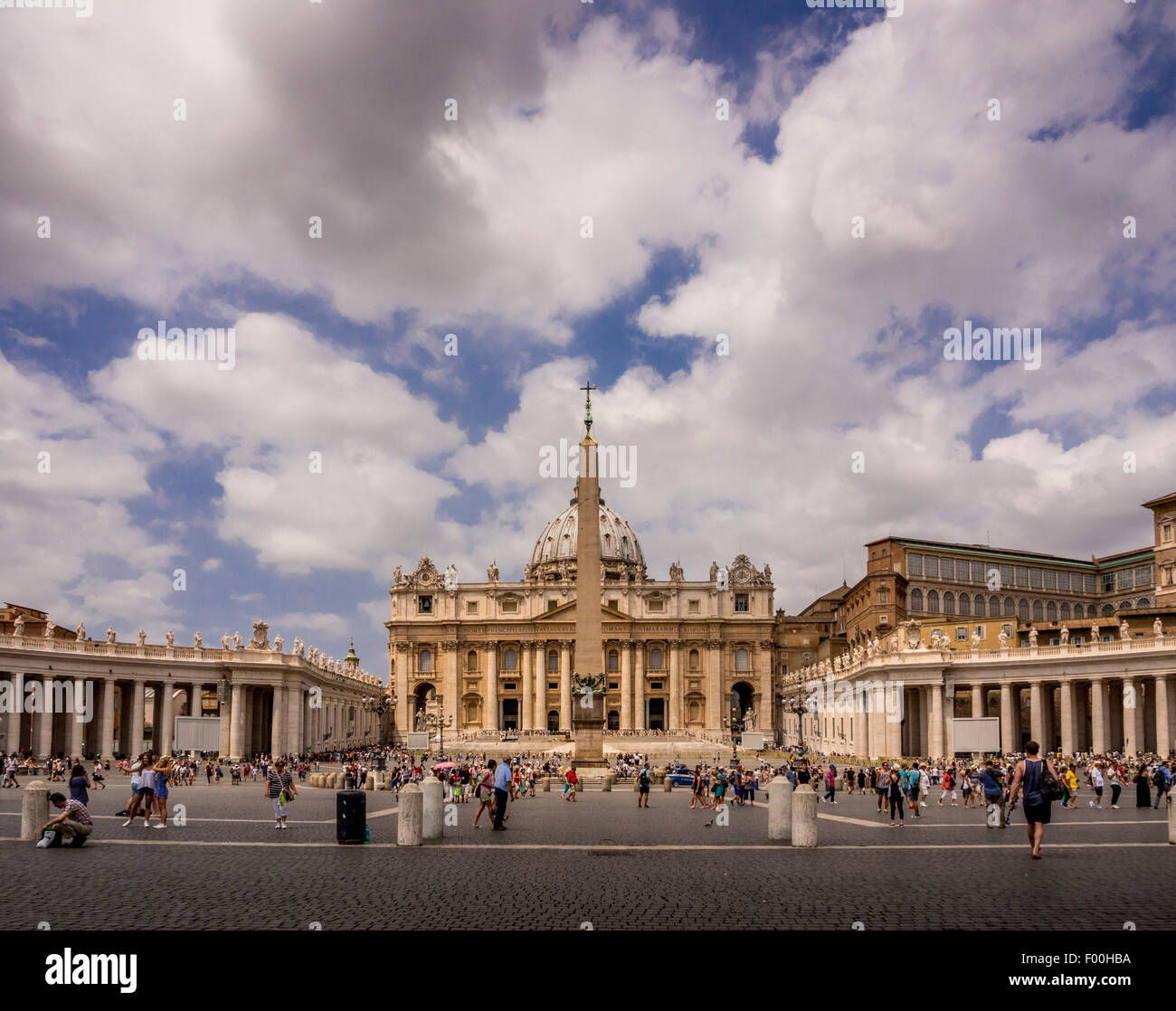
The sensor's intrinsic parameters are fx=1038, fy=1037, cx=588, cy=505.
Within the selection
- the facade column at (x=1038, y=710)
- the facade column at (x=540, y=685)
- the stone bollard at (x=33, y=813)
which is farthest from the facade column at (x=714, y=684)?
the stone bollard at (x=33, y=813)

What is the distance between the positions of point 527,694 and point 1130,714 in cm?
6967

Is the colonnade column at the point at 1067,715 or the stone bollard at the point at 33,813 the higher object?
the stone bollard at the point at 33,813

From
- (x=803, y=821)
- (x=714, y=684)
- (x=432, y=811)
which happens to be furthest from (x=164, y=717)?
(x=714, y=684)

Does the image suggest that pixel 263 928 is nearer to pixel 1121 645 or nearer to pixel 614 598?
pixel 1121 645

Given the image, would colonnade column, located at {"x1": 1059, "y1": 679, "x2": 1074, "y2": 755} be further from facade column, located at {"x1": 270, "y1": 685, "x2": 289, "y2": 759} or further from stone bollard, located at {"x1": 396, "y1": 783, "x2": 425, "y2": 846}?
stone bollard, located at {"x1": 396, "y1": 783, "x2": 425, "y2": 846}

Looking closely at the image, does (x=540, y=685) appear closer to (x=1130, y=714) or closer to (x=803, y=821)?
(x=1130, y=714)

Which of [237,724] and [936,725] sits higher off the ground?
[237,724]

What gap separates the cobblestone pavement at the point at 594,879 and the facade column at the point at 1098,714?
36826 mm

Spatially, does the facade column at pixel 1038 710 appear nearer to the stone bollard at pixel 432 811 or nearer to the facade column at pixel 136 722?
the stone bollard at pixel 432 811

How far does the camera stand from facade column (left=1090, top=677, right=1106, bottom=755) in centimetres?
5340

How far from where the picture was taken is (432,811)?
1727cm

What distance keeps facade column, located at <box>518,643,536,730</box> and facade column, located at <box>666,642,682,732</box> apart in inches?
588

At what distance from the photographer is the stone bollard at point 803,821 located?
15.9 meters
